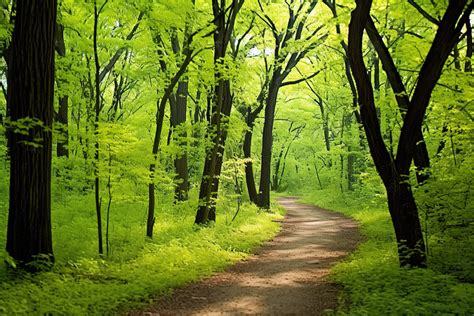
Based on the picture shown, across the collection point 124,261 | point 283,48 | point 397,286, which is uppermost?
point 283,48

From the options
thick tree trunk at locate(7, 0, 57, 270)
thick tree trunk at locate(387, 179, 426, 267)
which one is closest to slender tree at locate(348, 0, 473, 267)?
thick tree trunk at locate(387, 179, 426, 267)

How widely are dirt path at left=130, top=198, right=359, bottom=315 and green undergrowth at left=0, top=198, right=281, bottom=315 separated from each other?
0.42m

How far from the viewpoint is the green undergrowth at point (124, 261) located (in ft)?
18.5

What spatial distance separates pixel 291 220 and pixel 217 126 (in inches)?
321

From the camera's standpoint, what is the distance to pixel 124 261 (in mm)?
8391

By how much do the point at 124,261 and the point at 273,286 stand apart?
128 inches

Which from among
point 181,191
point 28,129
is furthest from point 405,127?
point 181,191

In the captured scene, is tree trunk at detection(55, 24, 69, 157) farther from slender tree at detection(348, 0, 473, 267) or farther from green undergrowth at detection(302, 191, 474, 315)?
green undergrowth at detection(302, 191, 474, 315)

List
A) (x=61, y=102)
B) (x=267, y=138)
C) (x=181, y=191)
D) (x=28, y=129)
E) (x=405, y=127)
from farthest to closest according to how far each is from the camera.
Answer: (x=267, y=138) < (x=181, y=191) < (x=61, y=102) < (x=405, y=127) < (x=28, y=129)

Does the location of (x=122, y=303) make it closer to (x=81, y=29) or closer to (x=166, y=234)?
(x=166, y=234)

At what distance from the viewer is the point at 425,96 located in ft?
22.9

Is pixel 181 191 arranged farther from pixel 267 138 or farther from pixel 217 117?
pixel 267 138

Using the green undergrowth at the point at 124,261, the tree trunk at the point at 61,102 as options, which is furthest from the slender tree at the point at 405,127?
the tree trunk at the point at 61,102

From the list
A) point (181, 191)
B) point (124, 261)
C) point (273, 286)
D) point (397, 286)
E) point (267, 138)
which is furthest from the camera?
point (267, 138)
